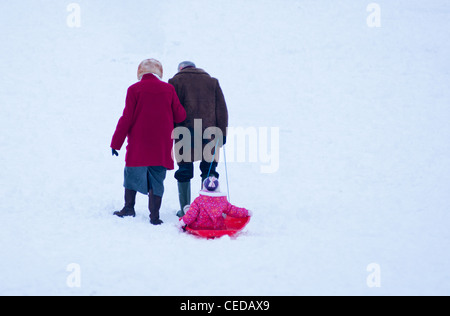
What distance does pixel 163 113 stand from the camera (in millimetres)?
4508

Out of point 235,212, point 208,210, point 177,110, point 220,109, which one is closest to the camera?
point 208,210

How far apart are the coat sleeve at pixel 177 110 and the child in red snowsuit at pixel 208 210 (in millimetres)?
979

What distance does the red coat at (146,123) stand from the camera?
14.7ft

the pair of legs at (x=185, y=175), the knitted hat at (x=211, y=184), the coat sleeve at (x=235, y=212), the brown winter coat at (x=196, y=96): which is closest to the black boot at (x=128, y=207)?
the pair of legs at (x=185, y=175)

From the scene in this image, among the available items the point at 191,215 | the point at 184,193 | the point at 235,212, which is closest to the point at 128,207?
the point at 184,193

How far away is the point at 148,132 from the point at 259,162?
4.11 meters

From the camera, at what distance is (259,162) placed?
8305 millimetres

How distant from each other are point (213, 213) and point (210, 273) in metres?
0.99

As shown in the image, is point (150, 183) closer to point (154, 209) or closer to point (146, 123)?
point (154, 209)

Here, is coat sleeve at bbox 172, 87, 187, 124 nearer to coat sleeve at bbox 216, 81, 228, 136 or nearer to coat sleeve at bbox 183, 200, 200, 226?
coat sleeve at bbox 216, 81, 228, 136

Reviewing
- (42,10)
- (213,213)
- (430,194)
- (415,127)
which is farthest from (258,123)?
(42,10)

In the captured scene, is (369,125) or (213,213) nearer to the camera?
(213,213)

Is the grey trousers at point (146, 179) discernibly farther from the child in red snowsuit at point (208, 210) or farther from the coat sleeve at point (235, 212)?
the coat sleeve at point (235, 212)
